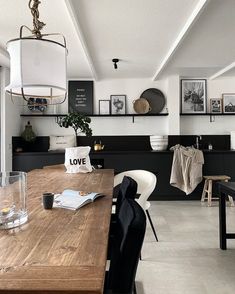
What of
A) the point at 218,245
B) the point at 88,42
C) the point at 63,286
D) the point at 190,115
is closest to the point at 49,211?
the point at 63,286

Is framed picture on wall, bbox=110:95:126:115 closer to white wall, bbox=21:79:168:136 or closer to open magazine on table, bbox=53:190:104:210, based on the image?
white wall, bbox=21:79:168:136

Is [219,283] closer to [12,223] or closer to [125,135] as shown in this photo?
[12,223]

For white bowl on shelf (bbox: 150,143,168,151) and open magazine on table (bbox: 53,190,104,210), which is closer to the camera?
open magazine on table (bbox: 53,190,104,210)

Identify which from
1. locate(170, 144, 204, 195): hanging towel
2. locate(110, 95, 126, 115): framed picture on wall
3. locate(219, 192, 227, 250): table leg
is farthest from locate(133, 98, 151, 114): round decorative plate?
locate(219, 192, 227, 250): table leg

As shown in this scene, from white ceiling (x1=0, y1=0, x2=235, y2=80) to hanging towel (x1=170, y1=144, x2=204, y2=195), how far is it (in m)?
1.49

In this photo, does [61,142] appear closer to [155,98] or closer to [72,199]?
[155,98]

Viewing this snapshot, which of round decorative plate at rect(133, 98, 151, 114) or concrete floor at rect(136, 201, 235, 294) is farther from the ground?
round decorative plate at rect(133, 98, 151, 114)

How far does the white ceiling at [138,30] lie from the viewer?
2633 millimetres

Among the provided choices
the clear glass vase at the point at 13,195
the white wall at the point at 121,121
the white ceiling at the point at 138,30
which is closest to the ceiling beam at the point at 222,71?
the white ceiling at the point at 138,30

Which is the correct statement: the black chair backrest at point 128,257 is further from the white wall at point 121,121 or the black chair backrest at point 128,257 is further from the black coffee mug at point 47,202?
the white wall at point 121,121

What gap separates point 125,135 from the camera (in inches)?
227

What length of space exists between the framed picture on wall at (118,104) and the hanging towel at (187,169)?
151 centimetres

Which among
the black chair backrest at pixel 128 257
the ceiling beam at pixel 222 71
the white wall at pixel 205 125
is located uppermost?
the ceiling beam at pixel 222 71

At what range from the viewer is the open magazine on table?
1546 millimetres
